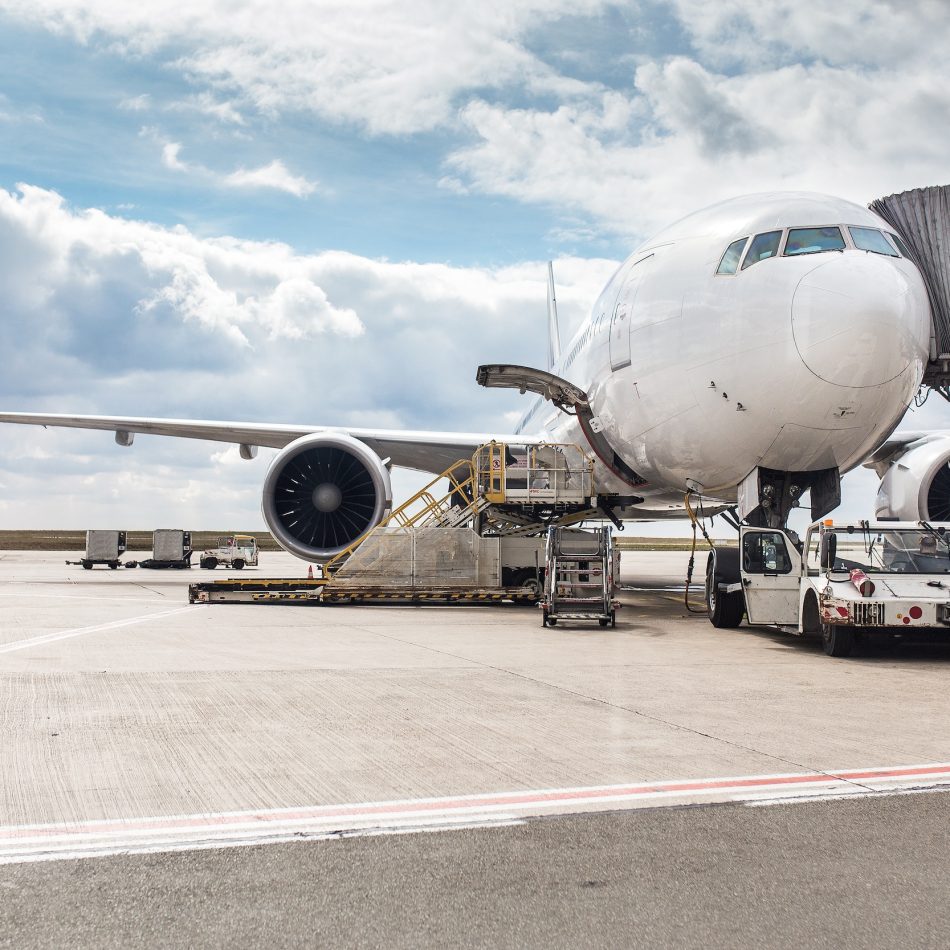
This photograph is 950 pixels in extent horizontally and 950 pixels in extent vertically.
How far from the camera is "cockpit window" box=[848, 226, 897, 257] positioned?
10.3 metres

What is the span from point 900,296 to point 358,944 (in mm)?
9068

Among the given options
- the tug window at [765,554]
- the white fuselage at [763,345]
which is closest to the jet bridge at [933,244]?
the white fuselage at [763,345]

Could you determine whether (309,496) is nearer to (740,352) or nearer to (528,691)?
(740,352)

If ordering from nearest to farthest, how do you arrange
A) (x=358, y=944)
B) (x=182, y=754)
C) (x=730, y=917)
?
(x=358, y=944), (x=730, y=917), (x=182, y=754)

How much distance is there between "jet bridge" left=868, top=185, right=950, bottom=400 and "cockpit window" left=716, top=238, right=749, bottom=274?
2.23 metres

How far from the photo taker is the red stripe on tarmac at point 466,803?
3.49 m

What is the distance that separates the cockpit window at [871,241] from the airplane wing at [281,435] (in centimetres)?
746

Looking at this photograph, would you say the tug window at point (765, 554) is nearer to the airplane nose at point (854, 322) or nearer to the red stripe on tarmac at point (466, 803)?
the airplane nose at point (854, 322)

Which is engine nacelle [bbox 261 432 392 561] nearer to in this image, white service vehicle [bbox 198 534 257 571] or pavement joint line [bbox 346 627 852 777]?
pavement joint line [bbox 346 627 852 777]

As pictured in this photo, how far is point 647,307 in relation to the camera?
12016 mm

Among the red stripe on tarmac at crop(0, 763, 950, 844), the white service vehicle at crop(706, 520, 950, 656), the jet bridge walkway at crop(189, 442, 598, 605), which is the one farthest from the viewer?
the jet bridge walkway at crop(189, 442, 598, 605)

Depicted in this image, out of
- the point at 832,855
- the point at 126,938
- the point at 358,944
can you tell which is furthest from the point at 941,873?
the point at 126,938

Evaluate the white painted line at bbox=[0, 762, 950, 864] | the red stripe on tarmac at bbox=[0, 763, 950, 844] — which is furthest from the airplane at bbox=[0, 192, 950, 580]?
the white painted line at bbox=[0, 762, 950, 864]

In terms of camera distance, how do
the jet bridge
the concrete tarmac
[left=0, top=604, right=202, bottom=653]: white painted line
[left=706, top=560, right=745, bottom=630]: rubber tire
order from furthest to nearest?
[left=706, top=560, right=745, bottom=630]: rubber tire → the jet bridge → [left=0, top=604, right=202, bottom=653]: white painted line → the concrete tarmac
